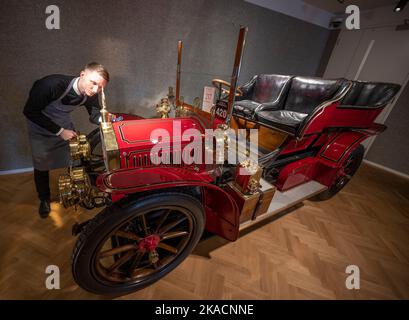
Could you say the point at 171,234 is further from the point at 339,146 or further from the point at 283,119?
the point at 339,146

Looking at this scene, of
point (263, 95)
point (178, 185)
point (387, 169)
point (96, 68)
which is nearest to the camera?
point (178, 185)

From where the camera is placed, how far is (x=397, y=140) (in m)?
4.08

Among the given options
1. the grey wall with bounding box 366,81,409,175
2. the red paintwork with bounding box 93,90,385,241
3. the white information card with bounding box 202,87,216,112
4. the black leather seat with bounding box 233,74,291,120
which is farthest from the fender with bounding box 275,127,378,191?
the grey wall with bounding box 366,81,409,175

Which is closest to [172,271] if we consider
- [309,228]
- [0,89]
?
[309,228]

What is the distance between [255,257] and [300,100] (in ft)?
6.86

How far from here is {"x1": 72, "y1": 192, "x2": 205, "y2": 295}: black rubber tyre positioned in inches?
41.4

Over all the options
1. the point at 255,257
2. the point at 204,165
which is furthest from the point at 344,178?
the point at 204,165

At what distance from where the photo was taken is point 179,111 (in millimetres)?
1914

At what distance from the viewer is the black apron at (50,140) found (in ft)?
5.51

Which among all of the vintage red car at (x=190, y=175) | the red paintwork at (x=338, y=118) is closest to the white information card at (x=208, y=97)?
the vintage red car at (x=190, y=175)

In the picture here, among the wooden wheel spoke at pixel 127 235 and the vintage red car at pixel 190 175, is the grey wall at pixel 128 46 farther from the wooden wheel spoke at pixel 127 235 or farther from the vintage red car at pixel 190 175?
the wooden wheel spoke at pixel 127 235

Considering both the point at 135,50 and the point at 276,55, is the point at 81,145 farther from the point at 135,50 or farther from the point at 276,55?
the point at 276,55

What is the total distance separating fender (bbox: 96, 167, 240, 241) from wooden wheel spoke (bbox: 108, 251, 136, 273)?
0.38 m
